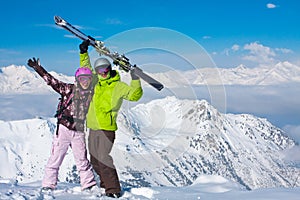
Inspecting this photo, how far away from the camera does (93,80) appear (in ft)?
31.1

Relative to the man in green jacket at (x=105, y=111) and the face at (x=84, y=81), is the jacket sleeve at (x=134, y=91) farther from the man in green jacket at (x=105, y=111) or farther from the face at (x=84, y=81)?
the face at (x=84, y=81)

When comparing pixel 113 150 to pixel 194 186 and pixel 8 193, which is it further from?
pixel 194 186

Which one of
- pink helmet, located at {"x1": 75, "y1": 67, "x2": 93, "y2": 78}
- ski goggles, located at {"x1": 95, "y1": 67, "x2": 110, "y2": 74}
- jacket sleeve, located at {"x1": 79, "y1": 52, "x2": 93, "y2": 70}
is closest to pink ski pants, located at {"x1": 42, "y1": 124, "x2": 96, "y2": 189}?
pink helmet, located at {"x1": 75, "y1": 67, "x2": 93, "y2": 78}

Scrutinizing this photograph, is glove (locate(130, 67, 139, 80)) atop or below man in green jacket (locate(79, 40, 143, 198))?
atop

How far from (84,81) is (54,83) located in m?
0.78

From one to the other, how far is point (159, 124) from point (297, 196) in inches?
139

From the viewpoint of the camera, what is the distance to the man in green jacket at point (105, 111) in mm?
8852

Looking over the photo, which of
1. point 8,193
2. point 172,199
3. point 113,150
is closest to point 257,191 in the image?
point 172,199

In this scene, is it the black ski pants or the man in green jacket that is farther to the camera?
the black ski pants

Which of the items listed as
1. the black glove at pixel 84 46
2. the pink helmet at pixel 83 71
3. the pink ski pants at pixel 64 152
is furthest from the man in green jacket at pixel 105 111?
the pink ski pants at pixel 64 152

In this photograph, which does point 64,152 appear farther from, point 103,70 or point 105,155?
point 103,70

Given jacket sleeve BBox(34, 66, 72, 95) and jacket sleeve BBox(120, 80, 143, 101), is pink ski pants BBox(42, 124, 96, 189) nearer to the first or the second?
jacket sleeve BBox(34, 66, 72, 95)

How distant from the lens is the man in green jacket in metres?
8.85

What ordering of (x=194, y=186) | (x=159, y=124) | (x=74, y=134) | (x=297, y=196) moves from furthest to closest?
(x=194, y=186)
(x=74, y=134)
(x=297, y=196)
(x=159, y=124)
